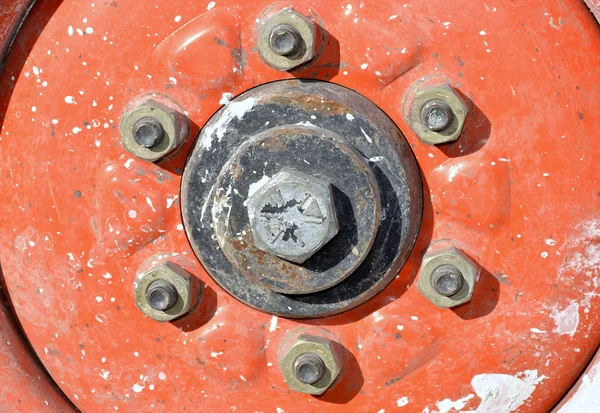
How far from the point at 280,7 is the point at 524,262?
1.83 ft

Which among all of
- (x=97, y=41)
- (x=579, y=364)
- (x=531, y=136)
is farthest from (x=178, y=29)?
(x=579, y=364)

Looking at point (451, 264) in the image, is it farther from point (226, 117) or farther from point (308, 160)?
Answer: point (226, 117)

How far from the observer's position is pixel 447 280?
3.92 feet

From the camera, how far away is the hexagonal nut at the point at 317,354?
124 cm

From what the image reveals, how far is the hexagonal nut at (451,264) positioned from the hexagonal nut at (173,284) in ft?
1.24

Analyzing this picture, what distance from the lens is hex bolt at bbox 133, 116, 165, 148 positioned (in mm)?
1183

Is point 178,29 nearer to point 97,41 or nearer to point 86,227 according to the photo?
point 97,41

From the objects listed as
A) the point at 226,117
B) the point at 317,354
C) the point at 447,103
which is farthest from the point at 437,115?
the point at 317,354

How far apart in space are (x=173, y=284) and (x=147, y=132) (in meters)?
0.25

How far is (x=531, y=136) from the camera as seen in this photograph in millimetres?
1177

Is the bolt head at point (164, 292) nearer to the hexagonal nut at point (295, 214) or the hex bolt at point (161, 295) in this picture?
the hex bolt at point (161, 295)

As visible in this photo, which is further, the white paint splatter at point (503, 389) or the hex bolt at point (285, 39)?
the white paint splatter at point (503, 389)

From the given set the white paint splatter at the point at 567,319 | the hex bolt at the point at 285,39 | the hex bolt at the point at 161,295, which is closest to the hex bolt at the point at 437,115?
the hex bolt at the point at 285,39

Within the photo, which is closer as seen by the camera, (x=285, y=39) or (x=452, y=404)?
(x=285, y=39)
